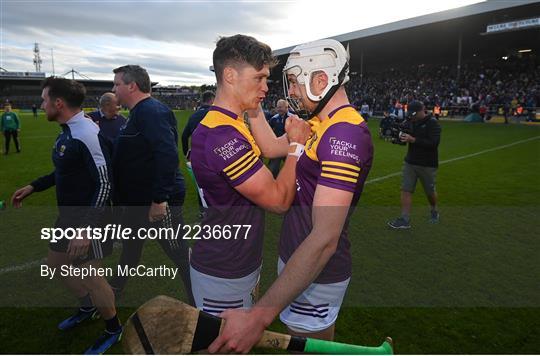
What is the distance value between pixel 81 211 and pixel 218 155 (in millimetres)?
1833

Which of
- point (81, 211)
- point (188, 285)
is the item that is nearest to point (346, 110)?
point (81, 211)

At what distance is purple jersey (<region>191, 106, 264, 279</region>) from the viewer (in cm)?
191

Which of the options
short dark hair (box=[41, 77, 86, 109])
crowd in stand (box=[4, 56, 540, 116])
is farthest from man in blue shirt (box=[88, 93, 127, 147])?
crowd in stand (box=[4, 56, 540, 116])

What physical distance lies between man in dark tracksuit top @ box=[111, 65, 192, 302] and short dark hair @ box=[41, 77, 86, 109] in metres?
0.51

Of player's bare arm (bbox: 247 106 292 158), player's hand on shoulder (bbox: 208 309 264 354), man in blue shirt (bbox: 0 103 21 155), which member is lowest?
player's hand on shoulder (bbox: 208 309 264 354)

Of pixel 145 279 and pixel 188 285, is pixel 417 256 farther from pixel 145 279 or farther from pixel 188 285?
pixel 145 279

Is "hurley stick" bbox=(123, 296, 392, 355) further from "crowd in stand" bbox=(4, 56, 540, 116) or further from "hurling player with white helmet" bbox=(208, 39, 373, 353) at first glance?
"crowd in stand" bbox=(4, 56, 540, 116)

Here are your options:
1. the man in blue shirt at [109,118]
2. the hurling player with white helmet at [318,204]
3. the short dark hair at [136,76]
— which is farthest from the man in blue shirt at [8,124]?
the hurling player with white helmet at [318,204]

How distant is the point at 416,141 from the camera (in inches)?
256

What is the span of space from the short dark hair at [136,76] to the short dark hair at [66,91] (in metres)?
0.53

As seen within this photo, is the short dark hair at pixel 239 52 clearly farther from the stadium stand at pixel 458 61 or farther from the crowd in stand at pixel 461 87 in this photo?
the crowd in stand at pixel 461 87

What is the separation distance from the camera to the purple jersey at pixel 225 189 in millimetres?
1911

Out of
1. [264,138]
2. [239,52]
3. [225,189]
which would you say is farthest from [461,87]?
[225,189]

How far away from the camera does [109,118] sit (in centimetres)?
639
